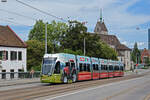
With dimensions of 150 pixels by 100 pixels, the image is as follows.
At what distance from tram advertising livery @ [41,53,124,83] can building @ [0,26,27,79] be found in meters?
14.1

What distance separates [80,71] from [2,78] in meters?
9.11

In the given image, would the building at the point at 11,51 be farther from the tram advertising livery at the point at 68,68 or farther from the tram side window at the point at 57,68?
the tram side window at the point at 57,68

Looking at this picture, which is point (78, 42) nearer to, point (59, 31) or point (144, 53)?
point (59, 31)

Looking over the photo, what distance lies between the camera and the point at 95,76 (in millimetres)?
36031

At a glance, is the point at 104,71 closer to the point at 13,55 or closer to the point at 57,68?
the point at 13,55

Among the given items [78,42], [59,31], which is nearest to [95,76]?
[78,42]

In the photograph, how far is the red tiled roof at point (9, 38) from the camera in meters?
44.0

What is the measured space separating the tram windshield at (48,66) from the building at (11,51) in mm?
16531

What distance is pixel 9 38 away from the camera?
46344mm

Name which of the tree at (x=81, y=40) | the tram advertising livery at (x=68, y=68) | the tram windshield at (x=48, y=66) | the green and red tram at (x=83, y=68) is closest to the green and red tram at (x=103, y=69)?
the tram advertising livery at (x=68, y=68)

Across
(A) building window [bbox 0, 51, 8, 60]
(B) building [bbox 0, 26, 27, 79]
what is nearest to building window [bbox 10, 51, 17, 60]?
(B) building [bbox 0, 26, 27, 79]

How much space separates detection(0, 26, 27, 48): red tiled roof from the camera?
43950 millimetres

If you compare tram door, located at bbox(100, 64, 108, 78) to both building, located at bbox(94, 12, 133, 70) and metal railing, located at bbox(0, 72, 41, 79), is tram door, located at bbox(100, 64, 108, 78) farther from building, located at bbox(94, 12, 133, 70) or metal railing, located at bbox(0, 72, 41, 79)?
building, located at bbox(94, 12, 133, 70)

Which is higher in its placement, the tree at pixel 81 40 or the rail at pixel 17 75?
the tree at pixel 81 40
